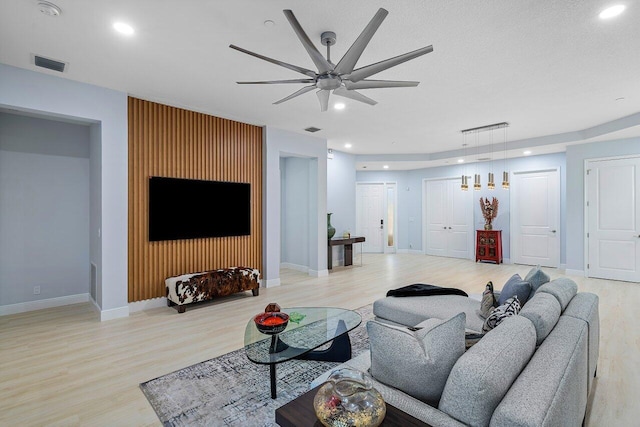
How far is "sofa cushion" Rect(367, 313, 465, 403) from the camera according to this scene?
4.42ft

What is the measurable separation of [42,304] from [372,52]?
17.6 feet

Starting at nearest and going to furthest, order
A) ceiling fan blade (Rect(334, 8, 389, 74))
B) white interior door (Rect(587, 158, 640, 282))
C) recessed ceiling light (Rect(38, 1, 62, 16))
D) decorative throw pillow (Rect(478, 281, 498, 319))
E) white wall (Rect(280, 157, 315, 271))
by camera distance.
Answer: ceiling fan blade (Rect(334, 8, 389, 74))
recessed ceiling light (Rect(38, 1, 62, 16))
decorative throw pillow (Rect(478, 281, 498, 319))
white interior door (Rect(587, 158, 640, 282))
white wall (Rect(280, 157, 315, 271))

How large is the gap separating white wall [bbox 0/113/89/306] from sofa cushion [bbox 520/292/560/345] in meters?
5.62

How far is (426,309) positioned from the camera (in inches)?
120

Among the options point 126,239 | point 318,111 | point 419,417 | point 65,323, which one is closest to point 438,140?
point 318,111

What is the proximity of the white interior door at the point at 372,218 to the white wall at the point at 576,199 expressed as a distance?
472cm

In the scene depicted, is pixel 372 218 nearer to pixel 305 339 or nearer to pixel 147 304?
pixel 147 304

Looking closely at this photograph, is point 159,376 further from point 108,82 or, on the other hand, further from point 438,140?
point 438,140

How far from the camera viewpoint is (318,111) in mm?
4902

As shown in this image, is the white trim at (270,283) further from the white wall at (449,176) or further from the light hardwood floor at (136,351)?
the white wall at (449,176)

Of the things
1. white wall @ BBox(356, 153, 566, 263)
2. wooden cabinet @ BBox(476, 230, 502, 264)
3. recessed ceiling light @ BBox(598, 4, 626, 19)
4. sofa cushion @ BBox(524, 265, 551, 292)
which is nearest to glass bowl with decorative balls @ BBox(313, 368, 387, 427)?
sofa cushion @ BBox(524, 265, 551, 292)

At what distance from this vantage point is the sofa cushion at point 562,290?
225 cm

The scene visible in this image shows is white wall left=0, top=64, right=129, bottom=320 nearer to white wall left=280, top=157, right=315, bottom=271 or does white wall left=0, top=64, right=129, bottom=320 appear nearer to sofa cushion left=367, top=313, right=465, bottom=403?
white wall left=280, top=157, right=315, bottom=271

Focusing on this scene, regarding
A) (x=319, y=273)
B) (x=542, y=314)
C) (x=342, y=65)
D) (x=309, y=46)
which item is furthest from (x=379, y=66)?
(x=319, y=273)
